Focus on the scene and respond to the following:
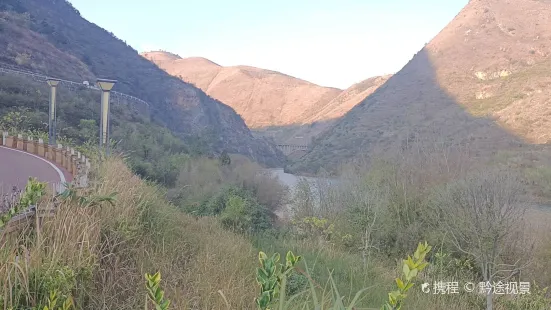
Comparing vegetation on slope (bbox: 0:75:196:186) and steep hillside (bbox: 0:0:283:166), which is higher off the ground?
steep hillside (bbox: 0:0:283:166)

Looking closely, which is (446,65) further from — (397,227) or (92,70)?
(397,227)

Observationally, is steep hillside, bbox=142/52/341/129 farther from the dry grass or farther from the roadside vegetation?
the dry grass

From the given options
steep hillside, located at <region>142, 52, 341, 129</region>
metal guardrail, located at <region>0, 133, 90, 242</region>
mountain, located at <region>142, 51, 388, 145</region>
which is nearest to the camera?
metal guardrail, located at <region>0, 133, 90, 242</region>

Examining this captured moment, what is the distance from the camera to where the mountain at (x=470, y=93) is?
48.9m

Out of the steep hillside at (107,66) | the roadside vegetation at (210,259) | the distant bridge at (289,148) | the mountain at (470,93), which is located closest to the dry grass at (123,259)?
the roadside vegetation at (210,259)

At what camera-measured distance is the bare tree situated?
1445 centimetres

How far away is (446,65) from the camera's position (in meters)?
72.1

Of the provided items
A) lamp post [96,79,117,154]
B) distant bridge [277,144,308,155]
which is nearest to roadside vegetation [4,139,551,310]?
lamp post [96,79,117,154]

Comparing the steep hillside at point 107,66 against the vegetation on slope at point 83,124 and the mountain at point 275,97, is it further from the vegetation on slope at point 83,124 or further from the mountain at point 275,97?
the mountain at point 275,97

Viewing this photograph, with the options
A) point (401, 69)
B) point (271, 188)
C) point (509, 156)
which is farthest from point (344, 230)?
point (401, 69)

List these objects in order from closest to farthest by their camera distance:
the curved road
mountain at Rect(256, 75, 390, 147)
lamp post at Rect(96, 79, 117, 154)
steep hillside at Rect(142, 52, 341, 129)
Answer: lamp post at Rect(96, 79, 117, 154) → the curved road → mountain at Rect(256, 75, 390, 147) → steep hillside at Rect(142, 52, 341, 129)

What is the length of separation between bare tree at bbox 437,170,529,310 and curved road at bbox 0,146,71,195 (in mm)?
11536

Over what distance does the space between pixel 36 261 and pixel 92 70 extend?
5432cm

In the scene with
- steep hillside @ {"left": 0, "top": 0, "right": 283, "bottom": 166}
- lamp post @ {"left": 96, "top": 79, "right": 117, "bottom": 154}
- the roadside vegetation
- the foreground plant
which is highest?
steep hillside @ {"left": 0, "top": 0, "right": 283, "bottom": 166}
